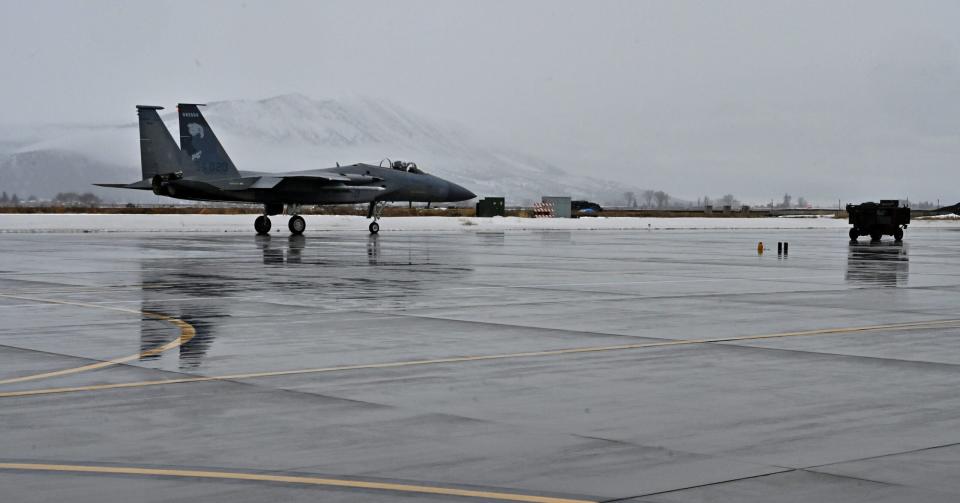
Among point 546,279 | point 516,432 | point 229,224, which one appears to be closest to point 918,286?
point 546,279

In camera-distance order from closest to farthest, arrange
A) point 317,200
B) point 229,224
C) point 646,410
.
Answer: point 646,410, point 317,200, point 229,224

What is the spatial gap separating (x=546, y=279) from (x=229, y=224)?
1816 inches

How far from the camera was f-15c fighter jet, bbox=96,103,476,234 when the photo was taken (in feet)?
167

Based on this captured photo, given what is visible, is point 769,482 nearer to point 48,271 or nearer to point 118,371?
point 118,371

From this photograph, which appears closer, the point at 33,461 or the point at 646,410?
the point at 33,461

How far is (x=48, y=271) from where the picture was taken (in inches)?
1115

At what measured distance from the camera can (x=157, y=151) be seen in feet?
167

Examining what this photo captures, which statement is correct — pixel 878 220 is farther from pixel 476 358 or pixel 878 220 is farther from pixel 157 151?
pixel 476 358

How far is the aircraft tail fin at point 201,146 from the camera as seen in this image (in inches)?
2041

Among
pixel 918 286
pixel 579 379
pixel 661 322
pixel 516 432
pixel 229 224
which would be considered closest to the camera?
pixel 516 432

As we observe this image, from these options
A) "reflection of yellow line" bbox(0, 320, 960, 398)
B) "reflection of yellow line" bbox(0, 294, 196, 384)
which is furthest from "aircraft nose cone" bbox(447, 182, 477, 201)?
"reflection of yellow line" bbox(0, 320, 960, 398)

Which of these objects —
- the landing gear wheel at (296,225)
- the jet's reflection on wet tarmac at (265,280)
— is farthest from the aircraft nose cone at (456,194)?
the jet's reflection on wet tarmac at (265,280)

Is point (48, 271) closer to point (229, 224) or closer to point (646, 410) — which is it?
point (646, 410)

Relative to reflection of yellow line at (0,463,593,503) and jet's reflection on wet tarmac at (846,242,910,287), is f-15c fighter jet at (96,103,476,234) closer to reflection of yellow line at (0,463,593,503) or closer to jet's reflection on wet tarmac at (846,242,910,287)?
jet's reflection on wet tarmac at (846,242,910,287)
